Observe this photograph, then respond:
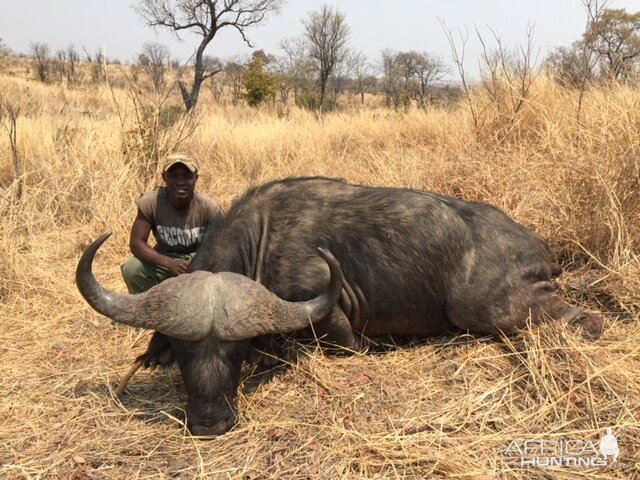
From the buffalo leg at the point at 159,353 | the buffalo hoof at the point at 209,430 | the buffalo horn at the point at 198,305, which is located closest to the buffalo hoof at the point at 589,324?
the buffalo horn at the point at 198,305

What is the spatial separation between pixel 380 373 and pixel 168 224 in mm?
2269

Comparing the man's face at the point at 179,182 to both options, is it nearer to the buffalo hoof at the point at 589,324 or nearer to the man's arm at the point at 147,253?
the man's arm at the point at 147,253

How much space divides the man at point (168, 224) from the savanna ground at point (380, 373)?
1.83 feet

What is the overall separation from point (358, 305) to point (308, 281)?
0.50m

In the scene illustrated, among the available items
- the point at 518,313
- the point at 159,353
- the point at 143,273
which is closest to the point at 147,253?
the point at 143,273

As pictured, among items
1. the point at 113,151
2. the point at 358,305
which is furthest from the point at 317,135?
the point at 358,305

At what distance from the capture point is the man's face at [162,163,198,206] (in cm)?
418

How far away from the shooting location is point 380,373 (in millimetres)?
3311

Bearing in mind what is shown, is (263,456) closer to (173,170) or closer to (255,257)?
(255,257)

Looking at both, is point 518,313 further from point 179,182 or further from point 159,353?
point 179,182

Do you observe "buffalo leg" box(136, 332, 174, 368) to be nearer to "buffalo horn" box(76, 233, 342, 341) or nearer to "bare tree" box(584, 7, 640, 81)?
"buffalo horn" box(76, 233, 342, 341)

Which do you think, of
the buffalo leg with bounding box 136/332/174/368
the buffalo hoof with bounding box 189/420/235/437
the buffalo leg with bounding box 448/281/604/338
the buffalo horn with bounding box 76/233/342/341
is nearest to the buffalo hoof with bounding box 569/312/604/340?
the buffalo leg with bounding box 448/281/604/338

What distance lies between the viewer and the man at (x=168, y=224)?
421cm

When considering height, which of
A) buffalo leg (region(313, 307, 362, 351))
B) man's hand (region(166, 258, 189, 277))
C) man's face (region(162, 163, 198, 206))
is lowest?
buffalo leg (region(313, 307, 362, 351))
